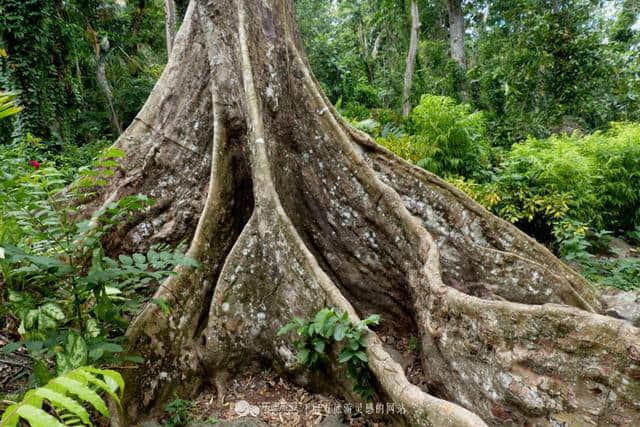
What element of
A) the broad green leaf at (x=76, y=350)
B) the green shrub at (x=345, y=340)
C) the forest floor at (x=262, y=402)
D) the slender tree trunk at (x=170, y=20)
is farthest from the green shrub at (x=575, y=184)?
the slender tree trunk at (x=170, y=20)

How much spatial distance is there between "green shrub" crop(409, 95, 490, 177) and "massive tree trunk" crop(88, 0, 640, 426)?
8.45 feet

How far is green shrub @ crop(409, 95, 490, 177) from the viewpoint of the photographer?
21.5 ft

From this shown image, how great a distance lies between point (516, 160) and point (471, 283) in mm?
3338

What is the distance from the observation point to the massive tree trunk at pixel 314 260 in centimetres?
232

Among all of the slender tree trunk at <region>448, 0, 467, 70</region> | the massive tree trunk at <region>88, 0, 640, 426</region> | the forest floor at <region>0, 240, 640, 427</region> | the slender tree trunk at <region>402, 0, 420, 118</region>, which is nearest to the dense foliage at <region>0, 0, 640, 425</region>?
the forest floor at <region>0, 240, 640, 427</region>

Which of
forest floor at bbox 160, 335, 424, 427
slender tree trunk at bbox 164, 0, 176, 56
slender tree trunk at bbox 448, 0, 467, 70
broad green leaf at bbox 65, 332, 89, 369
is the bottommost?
forest floor at bbox 160, 335, 424, 427

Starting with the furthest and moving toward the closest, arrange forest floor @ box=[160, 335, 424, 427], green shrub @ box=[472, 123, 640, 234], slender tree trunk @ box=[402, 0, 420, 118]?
slender tree trunk @ box=[402, 0, 420, 118], green shrub @ box=[472, 123, 640, 234], forest floor @ box=[160, 335, 424, 427]

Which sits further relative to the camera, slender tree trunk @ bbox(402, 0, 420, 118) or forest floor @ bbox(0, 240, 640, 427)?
slender tree trunk @ bbox(402, 0, 420, 118)

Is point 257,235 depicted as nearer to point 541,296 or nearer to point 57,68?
point 541,296

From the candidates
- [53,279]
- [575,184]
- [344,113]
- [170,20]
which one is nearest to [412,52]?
[344,113]

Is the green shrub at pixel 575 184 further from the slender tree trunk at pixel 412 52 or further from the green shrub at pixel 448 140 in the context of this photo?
the slender tree trunk at pixel 412 52

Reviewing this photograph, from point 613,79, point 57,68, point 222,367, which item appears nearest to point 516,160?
point 222,367

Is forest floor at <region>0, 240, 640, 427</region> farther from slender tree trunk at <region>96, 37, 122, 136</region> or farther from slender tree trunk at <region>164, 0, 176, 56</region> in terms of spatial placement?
slender tree trunk at <region>96, 37, 122, 136</region>

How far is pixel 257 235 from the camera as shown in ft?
10.7
